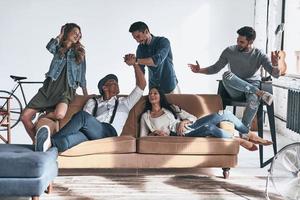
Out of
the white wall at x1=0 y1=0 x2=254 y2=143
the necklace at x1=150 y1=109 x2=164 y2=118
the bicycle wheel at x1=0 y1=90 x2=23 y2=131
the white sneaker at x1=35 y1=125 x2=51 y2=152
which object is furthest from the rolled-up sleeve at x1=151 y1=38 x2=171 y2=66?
the bicycle wheel at x1=0 y1=90 x2=23 y2=131

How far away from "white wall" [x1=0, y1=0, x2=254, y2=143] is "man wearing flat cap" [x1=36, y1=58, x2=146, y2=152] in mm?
3282

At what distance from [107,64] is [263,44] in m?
2.61

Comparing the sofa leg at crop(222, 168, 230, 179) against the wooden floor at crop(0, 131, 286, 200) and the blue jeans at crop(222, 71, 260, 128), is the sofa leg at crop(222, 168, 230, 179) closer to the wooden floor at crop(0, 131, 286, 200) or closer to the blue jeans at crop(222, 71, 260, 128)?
the wooden floor at crop(0, 131, 286, 200)

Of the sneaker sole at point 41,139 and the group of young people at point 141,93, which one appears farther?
the group of young people at point 141,93

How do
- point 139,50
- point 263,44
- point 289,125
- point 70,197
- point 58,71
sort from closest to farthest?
point 70,197 → point 58,71 → point 139,50 → point 289,125 → point 263,44

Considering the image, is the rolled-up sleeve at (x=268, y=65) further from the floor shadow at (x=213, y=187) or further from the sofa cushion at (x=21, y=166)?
the sofa cushion at (x=21, y=166)

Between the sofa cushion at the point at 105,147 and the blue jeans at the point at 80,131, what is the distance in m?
0.06

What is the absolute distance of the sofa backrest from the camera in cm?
432

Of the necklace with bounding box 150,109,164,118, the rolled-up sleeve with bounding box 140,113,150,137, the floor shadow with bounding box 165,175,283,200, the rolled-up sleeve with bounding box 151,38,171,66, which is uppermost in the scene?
the rolled-up sleeve with bounding box 151,38,171,66

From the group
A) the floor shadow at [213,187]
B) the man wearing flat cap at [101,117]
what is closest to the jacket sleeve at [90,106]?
the man wearing flat cap at [101,117]

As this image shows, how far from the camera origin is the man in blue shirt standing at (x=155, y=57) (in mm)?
4379

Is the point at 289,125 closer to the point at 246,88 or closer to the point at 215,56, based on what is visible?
the point at 246,88

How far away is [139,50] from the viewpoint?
456 centimetres

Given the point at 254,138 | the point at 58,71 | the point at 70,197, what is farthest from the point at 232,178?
the point at 58,71
